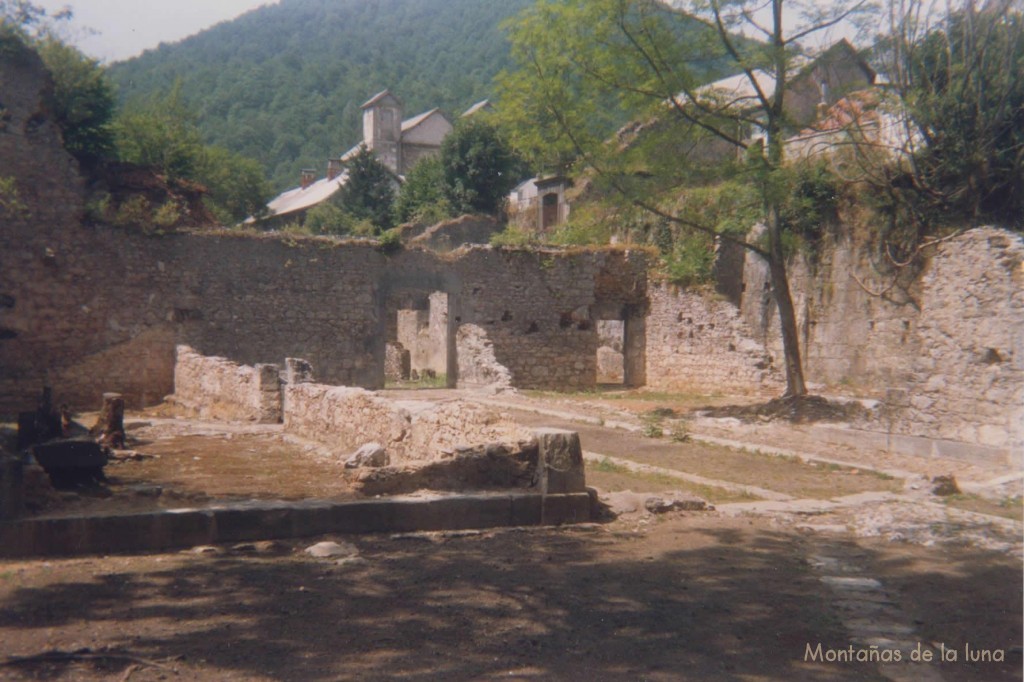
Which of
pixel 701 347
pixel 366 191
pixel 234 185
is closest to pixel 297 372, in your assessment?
pixel 701 347

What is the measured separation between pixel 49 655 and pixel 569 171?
14895 mm

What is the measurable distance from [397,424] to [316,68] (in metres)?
95.3

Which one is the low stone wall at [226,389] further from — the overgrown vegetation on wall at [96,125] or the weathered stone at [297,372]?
the overgrown vegetation on wall at [96,125]

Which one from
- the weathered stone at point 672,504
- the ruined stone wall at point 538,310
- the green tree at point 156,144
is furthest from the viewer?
the green tree at point 156,144

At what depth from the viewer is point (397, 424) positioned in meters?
10.0

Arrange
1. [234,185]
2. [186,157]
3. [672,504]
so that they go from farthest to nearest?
1. [234,185]
2. [186,157]
3. [672,504]

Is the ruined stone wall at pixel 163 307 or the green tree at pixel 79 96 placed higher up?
the green tree at pixel 79 96

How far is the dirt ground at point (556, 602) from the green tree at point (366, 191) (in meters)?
36.9

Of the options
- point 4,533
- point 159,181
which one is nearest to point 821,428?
point 4,533

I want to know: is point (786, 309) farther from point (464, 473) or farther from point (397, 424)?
point (464, 473)

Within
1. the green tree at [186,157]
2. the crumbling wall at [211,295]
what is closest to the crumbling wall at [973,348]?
the crumbling wall at [211,295]

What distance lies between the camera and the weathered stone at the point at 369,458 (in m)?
8.97

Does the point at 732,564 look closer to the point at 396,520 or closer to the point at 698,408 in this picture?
the point at 396,520

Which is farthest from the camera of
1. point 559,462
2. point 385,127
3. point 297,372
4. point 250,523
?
point 385,127
